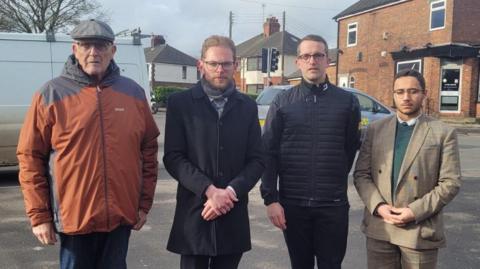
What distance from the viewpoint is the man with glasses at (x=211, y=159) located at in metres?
3.12

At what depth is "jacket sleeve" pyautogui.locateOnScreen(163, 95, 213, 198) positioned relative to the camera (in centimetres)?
306

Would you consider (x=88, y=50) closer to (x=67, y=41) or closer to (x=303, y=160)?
(x=303, y=160)

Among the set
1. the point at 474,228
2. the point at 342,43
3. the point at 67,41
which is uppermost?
the point at 342,43

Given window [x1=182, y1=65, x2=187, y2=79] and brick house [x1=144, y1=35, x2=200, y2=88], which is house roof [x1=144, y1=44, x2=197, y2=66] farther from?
window [x1=182, y1=65, x2=187, y2=79]

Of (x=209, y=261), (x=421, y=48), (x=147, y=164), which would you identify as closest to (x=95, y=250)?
(x=147, y=164)

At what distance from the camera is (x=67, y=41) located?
8922 mm

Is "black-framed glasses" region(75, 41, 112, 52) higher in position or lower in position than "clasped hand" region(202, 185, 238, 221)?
higher

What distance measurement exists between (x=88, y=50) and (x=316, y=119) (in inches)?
61.6

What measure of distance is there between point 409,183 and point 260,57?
5324 cm

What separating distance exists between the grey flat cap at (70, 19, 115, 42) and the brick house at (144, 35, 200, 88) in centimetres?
5976

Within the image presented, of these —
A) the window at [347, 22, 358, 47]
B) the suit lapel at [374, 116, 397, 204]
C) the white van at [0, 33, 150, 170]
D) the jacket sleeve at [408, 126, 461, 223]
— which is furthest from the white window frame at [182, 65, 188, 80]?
the jacket sleeve at [408, 126, 461, 223]

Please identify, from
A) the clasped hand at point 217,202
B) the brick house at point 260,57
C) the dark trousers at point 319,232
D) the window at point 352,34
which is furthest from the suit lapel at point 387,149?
the brick house at point 260,57

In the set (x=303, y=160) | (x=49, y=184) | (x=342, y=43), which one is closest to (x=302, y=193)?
(x=303, y=160)

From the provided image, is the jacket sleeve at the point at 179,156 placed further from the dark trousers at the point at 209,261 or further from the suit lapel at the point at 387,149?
the suit lapel at the point at 387,149
